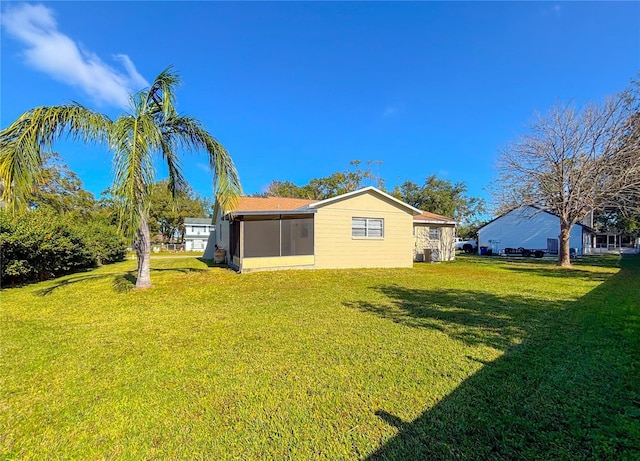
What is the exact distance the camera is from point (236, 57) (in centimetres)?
1352

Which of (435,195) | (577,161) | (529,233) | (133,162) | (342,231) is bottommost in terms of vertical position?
(342,231)

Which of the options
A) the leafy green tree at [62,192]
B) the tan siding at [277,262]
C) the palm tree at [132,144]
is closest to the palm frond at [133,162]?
the palm tree at [132,144]

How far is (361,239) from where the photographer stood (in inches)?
536

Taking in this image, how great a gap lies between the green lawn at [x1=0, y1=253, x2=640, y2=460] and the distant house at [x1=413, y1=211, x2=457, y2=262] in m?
11.8

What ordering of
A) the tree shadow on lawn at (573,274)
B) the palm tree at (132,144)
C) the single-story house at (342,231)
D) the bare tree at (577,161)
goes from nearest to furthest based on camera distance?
the palm tree at (132,144)
the tree shadow on lawn at (573,274)
the single-story house at (342,231)
the bare tree at (577,161)

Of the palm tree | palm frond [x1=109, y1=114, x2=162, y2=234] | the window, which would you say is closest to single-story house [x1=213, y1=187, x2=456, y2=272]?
the window

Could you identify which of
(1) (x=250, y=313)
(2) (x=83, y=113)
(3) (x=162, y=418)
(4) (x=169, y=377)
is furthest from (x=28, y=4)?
(3) (x=162, y=418)

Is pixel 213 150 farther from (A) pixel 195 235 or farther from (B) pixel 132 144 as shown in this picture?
(A) pixel 195 235

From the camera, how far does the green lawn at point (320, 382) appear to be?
2.11m

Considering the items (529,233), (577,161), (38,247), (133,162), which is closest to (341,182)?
(529,233)

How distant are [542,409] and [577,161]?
17775mm

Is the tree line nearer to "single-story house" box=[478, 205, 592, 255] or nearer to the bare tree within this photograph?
"single-story house" box=[478, 205, 592, 255]

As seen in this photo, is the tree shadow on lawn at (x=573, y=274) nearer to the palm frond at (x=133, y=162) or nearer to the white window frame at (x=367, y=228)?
the white window frame at (x=367, y=228)

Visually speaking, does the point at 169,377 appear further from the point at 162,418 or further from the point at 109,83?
the point at 109,83
